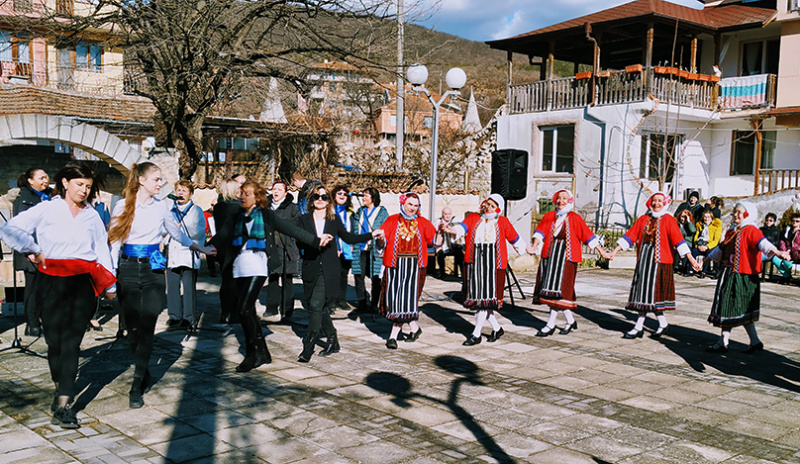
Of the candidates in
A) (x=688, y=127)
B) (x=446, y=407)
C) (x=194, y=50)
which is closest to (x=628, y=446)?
(x=446, y=407)

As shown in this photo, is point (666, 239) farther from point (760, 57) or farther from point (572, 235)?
point (760, 57)

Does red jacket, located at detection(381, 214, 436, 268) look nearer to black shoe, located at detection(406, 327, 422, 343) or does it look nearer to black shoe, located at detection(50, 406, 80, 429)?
black shoe, located at detection(406, 327, 422, 343)

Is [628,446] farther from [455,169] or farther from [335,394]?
[455,169]

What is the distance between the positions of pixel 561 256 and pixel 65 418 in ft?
19.3

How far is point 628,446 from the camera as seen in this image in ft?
16.2

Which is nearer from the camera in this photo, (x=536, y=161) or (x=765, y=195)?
(x=765, y=195)

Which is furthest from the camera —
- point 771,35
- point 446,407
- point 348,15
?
point 771,35

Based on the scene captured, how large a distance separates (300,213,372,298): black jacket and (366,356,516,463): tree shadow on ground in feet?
3.58

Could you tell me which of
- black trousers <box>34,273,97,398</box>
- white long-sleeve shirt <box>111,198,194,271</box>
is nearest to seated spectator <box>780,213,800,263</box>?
white long-sleeve shirt <box>111,198,194,271</box>

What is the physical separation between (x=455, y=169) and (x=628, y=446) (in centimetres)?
2789

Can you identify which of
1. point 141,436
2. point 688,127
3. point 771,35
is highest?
point 771,35

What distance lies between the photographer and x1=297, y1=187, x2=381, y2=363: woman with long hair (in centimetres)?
724

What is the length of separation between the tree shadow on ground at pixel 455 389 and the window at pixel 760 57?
2086cm

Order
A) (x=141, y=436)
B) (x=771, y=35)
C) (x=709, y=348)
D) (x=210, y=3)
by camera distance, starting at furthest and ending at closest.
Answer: (x=771, y=35), (x=210, y=3), (x=709, y=348), (x=141, y=436)
